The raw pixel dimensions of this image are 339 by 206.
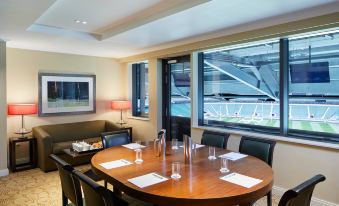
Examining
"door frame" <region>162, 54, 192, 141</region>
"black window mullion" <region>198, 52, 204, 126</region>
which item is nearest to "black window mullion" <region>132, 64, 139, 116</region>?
"door frame" <region>162, 54, 192, 141</region>

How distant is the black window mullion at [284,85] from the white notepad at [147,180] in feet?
7.64

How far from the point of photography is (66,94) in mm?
5469

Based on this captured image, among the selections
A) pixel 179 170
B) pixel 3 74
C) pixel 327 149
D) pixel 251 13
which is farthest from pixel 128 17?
pixel 327 149

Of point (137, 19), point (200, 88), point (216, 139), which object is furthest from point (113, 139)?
point (200, 88)

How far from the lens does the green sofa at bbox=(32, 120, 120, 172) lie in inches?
173

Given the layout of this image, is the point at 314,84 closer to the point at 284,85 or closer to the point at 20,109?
the point at 284,85

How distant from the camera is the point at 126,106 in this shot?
19.7 ft

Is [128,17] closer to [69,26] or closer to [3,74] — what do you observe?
[69,26]

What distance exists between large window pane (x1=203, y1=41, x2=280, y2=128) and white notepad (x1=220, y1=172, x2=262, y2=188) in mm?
1973

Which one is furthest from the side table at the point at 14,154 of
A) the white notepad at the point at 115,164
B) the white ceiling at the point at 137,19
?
the white notepad at the point at 115,164

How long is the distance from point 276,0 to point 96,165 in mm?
2436

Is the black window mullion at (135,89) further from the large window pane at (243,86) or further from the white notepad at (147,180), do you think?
the white notepad at (147,180)

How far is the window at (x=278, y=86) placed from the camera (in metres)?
3.24

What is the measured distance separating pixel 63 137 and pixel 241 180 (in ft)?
14.2
